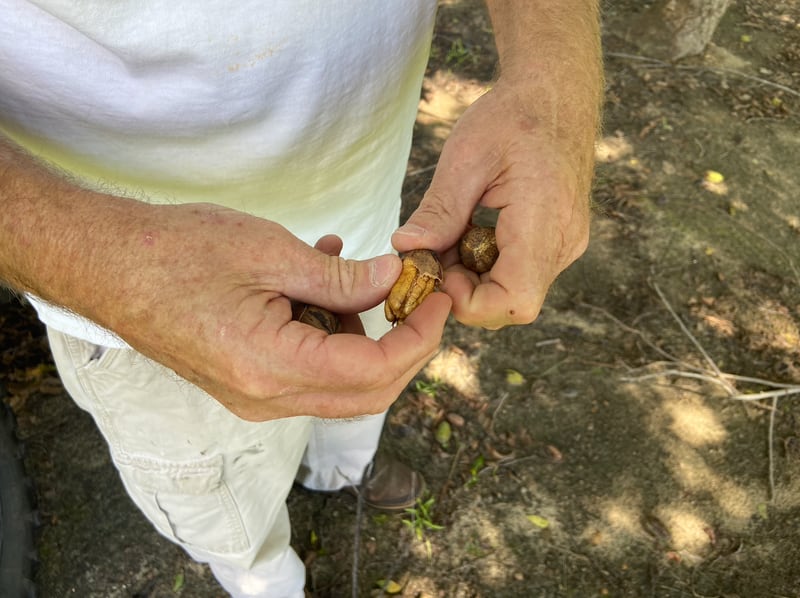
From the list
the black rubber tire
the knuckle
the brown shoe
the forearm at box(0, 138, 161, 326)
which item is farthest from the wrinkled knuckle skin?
the black rubber tire

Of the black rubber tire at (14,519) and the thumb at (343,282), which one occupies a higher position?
the thumb at (343,282)

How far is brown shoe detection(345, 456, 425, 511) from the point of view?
3.04 m

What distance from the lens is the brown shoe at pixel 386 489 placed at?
304 cm

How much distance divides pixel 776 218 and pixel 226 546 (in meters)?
3.76

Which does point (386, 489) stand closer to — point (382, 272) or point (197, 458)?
point (197, 458)

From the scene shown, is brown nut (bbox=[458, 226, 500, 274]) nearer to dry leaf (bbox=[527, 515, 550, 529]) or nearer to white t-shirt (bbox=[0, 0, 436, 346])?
white t-shirt (bbox=[0, 0, 436, 346])

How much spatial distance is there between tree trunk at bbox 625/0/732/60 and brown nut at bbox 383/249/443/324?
4465mm

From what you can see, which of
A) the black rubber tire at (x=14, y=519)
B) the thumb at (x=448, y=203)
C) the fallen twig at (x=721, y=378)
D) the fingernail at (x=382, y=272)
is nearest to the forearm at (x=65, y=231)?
the fingernail at (x=382, y=272)

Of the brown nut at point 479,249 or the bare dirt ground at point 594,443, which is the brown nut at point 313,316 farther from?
the bare dirt ground at point 594,443

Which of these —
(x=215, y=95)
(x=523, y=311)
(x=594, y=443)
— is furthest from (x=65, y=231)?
(x=594, y=443)

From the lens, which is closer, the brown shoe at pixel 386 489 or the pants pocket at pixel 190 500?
the pants pocket at pixel 190 500

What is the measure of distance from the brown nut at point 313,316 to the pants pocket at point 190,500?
768 millimetres

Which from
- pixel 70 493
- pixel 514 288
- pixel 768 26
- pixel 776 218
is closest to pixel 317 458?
pixel 70 493

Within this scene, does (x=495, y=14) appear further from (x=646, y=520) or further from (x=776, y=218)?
(x=776, y=218)
